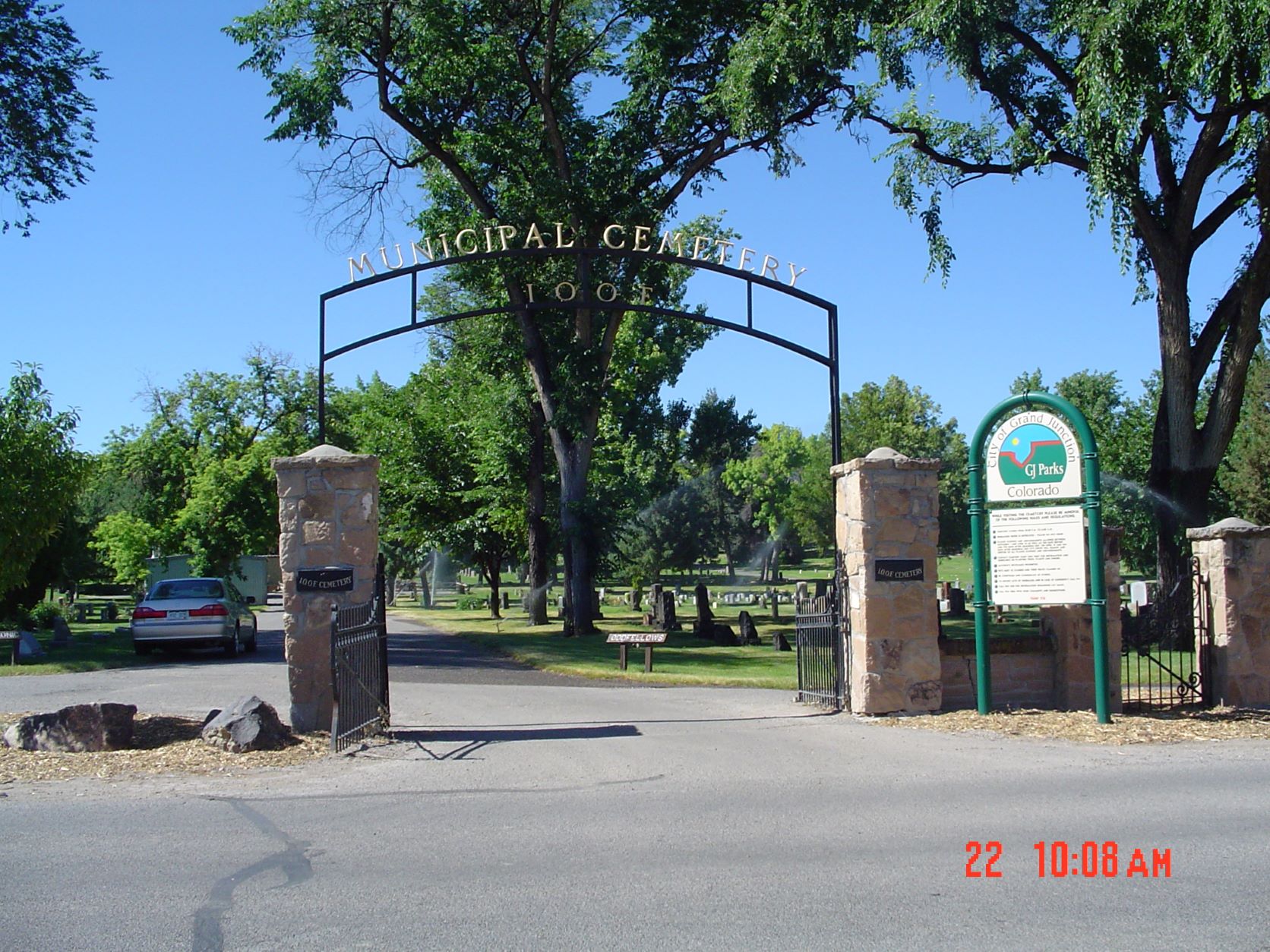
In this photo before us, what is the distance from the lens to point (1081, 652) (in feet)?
40.8

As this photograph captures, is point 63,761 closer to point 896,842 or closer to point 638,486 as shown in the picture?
point 896,842

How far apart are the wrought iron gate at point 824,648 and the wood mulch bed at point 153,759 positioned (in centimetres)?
558

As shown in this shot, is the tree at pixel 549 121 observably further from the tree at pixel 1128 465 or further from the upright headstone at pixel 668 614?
the tree at pixel 1128 465

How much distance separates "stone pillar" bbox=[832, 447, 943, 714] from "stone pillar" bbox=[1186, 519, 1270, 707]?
339 centimetres

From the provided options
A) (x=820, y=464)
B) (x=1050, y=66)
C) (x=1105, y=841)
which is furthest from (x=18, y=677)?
(x=820, y=464)

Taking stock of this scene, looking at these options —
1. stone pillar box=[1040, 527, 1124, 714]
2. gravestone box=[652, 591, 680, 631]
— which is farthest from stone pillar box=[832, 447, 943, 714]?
gravestone box=[652, 591, 680, 631]

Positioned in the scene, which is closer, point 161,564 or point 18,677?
point 18,677

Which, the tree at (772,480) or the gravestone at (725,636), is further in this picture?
the tree at (772,480)

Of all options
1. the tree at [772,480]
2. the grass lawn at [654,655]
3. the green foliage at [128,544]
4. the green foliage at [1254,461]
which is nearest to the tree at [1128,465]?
the green foliage at [1254,461]

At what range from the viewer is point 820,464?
6925 cm

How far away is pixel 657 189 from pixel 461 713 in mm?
16875

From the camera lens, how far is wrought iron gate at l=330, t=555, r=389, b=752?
33.6 feet
